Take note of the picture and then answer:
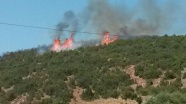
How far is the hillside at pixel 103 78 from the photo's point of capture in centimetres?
4250

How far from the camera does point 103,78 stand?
4731cm

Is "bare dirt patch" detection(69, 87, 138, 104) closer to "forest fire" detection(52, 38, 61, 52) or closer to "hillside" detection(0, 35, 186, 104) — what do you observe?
"hillside" detection(0, 35, 186, 104)

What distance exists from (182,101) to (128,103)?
285 inches

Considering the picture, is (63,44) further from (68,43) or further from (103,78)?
(103,78)

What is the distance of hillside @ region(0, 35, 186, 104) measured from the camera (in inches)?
1673

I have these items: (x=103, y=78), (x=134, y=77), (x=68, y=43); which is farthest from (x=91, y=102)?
(x=68, y=43)

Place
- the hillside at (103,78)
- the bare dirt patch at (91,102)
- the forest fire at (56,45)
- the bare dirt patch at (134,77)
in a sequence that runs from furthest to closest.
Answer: the forest fire at (56,45), the bare dirt patch at (134,77), the hillside at (103,78), the bare dirt patch at (91,102)

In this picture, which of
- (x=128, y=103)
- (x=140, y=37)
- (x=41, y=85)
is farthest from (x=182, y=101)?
(x=140, y=37)

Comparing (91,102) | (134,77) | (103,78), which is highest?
(134,77)

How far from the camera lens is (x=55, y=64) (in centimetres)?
5919

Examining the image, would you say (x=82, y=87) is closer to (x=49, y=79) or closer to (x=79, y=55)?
(x=49, y=79)

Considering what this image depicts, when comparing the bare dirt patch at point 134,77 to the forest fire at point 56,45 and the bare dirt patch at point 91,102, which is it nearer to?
the bare dirt patch at point 91,102

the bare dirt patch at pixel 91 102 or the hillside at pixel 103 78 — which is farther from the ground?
the hillside at pixel 103 78

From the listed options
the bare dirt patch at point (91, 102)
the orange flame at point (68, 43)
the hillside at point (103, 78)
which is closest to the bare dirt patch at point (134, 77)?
the hillside at point (103, 78)
